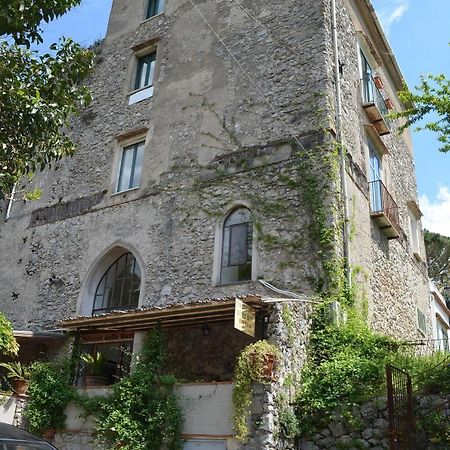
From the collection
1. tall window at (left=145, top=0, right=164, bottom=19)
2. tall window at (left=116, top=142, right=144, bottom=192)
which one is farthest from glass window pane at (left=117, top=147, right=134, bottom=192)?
tall window at (left=145, top=0, right=164, bottom=19)

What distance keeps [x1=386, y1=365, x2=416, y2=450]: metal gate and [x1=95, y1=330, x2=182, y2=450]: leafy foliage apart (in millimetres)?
3724

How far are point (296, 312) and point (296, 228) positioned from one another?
96.2 inches

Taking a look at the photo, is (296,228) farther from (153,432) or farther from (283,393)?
(153,432)

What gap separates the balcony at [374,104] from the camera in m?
15.3

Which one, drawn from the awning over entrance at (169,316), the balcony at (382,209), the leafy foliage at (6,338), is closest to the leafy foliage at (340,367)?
the awning over entrance at (169,316)

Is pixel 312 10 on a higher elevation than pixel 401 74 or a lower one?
lower

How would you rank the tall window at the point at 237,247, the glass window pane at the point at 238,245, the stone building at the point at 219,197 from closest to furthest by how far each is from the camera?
the stone building at the point at 219,197 < the tall window at the point at 237,247 < the glass window pane at the point at 238,245

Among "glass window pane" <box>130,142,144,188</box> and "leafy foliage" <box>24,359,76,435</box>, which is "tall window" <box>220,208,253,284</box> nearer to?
"glass window pane" <box>130,142,144,188</box>

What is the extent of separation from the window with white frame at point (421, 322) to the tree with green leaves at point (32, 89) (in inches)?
501

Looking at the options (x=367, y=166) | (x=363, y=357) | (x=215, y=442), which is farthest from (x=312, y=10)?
(x=215, y=442)

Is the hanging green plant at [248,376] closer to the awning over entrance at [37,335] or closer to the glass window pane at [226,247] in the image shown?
the glass window pane at [226,247]

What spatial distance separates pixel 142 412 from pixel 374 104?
1053 centimetres

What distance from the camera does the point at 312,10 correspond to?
47.4 ft

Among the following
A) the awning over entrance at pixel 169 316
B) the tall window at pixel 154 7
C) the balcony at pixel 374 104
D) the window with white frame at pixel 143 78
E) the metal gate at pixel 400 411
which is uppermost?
the tall window at pixel 154 7
